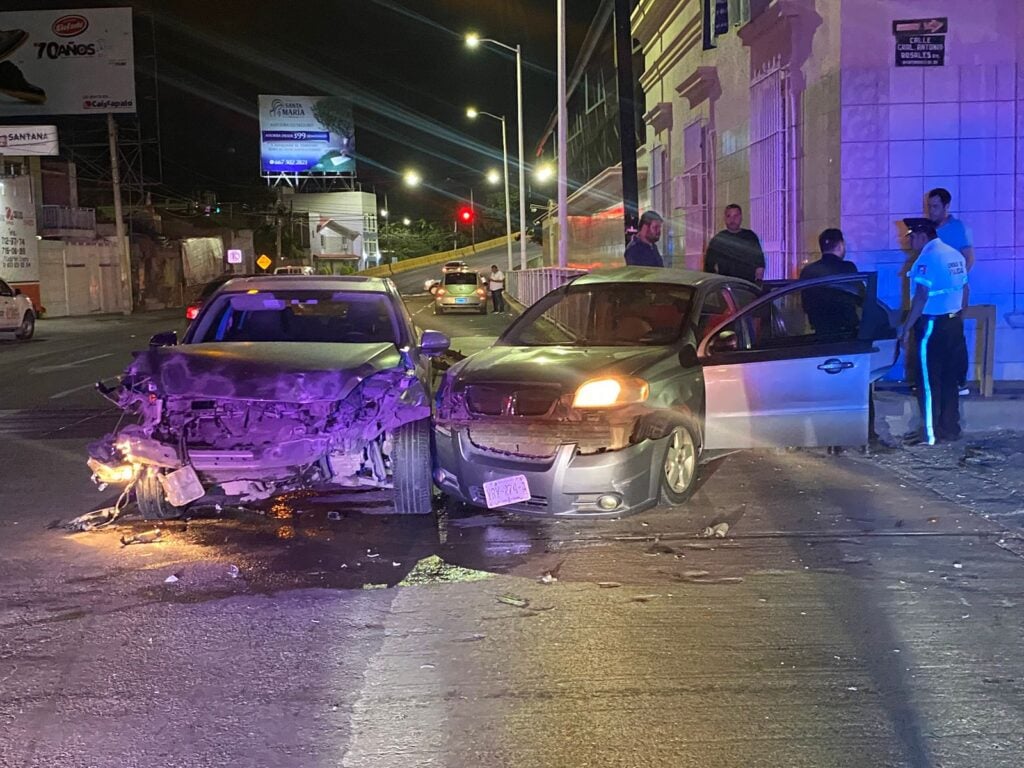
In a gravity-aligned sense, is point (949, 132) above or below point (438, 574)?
above

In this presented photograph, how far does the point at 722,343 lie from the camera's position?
726cm

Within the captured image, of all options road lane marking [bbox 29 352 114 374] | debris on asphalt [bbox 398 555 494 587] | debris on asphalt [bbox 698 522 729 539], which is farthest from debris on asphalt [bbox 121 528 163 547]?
road lane marking [bbox 29 352 114 374]

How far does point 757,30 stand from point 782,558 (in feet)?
27.6

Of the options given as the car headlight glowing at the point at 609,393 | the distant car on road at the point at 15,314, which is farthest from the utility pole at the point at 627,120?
the distant car on road at the point at 15,314

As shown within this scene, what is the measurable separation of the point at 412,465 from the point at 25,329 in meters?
19.9

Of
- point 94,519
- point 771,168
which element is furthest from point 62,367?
point 771,168

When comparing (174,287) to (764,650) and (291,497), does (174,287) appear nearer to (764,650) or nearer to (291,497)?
(291,497)

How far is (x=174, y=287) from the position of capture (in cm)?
4947

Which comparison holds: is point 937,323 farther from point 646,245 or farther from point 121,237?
point 121,237

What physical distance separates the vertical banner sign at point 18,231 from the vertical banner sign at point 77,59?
24.0ft

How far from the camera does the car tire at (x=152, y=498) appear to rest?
21.3 ft

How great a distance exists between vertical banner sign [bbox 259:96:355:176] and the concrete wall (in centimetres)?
6189

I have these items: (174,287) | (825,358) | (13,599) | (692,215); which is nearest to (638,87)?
(692,215)

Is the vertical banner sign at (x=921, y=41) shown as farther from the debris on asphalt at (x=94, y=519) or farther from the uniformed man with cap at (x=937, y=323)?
the debris on asphalt at (x=94, y=519)
